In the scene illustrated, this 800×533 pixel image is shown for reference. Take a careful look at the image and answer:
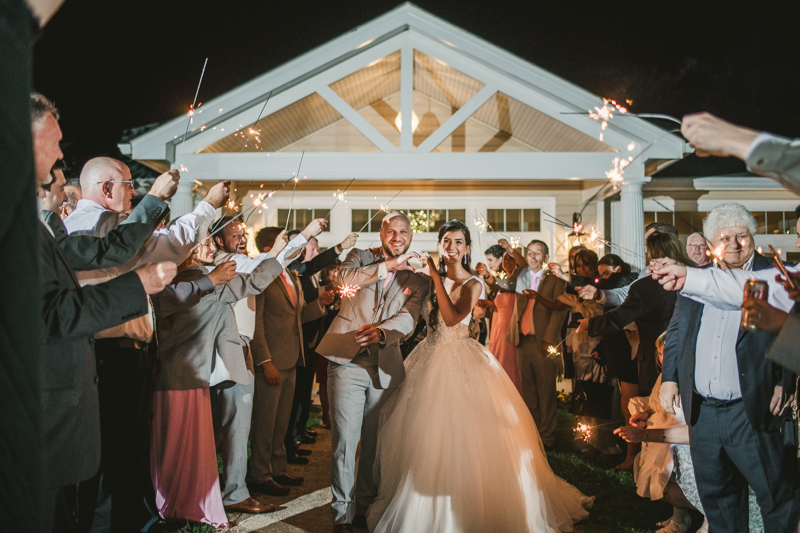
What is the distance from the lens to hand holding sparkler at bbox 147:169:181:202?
3.20 m

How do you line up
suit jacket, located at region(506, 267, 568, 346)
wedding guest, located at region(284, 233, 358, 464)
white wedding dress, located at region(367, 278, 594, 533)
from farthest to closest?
suit jacket, located at region(506, 267, 568, 346) → wedding guest, located at region(284, 233, 358, 464) → white wedding dress, located at region(367, 278, 594, 533)

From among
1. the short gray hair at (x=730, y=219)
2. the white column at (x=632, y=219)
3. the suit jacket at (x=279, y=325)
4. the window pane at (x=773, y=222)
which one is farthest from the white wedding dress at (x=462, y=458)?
the window pane at (x=773, y=222)

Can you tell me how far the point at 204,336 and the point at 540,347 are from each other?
4371 millimetres

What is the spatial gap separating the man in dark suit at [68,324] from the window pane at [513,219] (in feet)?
32.0

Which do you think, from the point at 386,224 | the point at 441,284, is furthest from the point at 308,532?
the point at 386,224

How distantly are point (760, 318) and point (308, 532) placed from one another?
332 cm

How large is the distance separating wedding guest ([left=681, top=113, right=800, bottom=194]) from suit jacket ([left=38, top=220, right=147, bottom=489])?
2185mm

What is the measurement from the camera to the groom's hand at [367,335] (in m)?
3.91

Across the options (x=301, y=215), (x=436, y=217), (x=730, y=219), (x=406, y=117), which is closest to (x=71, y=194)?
(x=730, y=219)

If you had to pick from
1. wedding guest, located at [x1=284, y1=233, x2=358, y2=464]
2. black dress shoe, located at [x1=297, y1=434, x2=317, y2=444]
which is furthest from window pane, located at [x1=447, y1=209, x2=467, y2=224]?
black dress shoe, located at [x1=297, y1=434, x2=317, y2=444]

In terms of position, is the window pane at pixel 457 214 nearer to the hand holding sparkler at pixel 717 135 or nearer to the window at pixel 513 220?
the window at pixel 513 220

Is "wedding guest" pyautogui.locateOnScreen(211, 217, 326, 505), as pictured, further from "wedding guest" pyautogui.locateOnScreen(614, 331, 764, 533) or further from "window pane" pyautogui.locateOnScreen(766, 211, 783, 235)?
"window pane" pyautogui.locateOnScreen(766, 211, 783, 235)

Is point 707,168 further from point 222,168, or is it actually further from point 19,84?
point 19,84

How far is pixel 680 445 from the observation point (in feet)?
11.8
